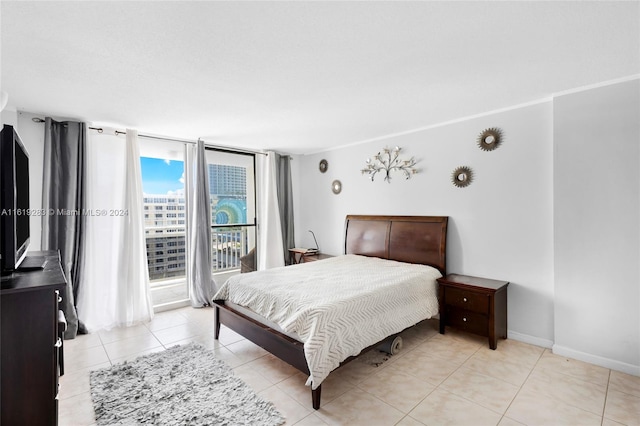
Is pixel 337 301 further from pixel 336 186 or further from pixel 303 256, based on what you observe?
pixel 336 186

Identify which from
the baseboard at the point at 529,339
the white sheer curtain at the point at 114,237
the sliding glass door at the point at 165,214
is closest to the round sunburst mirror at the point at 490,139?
the baseboard at the point at 529,339

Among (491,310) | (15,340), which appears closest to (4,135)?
(15,340)

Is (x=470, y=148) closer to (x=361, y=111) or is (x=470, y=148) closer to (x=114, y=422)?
(x=361, y=111)

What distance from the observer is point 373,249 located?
4.32 m

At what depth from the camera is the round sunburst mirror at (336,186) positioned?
16.4ft

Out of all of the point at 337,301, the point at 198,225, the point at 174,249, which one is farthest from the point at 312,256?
the point at 337,301

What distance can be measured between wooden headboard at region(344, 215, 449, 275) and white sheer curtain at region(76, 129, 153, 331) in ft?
9.54

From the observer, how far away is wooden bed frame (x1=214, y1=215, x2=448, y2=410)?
7.89 ft

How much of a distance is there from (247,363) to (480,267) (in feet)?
8.77

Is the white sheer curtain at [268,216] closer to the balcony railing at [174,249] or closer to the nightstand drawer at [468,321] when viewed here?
the balcony railing at [174,249]

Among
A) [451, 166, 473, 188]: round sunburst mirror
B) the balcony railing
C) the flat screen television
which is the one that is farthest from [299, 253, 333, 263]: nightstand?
the flat screen television

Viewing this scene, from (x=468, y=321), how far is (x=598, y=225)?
1.43 m

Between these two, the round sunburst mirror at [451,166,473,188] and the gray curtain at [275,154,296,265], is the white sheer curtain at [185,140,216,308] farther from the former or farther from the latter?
Answer: the round sunburst mirror at [451,166,473,188]

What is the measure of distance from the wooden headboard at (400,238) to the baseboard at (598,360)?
122cm
